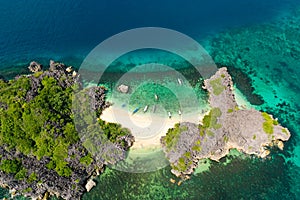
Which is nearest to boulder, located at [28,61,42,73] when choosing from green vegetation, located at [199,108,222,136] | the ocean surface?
the ocean surface

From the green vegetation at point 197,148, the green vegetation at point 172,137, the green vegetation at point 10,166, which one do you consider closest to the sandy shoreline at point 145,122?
the green vegetation at point 172,137

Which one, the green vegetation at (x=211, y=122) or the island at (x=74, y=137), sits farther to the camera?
the green vegetation at (x=211, y=122)

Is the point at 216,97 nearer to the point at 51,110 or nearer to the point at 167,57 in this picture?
the point at 167,57

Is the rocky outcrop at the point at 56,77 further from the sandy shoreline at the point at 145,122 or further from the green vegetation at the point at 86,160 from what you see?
the green vegetation at the point at 86,160

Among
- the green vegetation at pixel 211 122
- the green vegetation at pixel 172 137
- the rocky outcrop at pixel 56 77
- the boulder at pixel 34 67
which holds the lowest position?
the green vegetation at pixel 172 137

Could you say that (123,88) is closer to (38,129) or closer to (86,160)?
(86,160)

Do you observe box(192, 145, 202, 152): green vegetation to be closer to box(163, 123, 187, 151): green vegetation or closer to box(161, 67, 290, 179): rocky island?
box(161, 67, 290, 179): rocky island
